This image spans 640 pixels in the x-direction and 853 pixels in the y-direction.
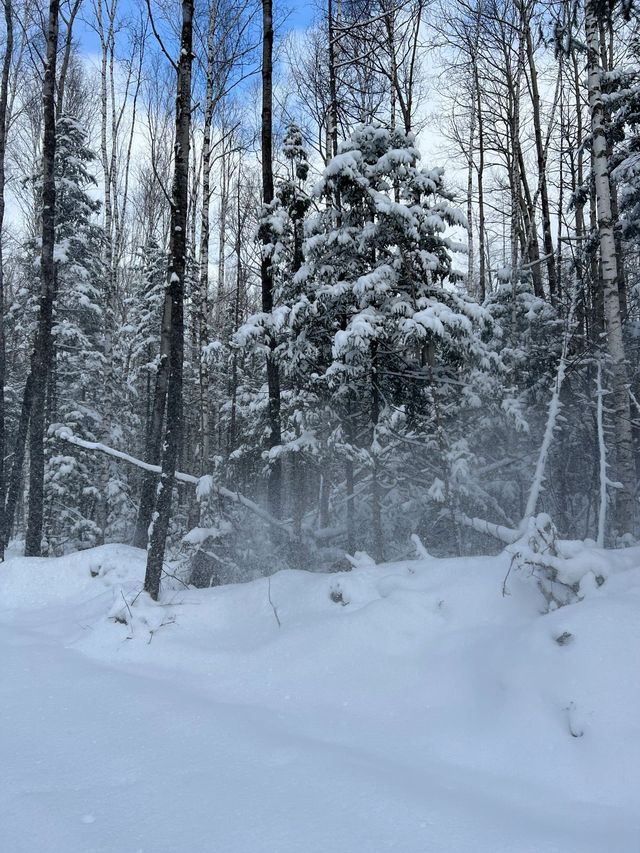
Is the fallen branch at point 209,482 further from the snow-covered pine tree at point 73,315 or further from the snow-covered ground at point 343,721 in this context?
the snow-covered pine tree at point 73,315

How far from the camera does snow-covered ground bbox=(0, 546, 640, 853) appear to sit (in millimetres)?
2695

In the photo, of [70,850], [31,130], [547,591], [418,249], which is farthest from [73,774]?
[31,130]

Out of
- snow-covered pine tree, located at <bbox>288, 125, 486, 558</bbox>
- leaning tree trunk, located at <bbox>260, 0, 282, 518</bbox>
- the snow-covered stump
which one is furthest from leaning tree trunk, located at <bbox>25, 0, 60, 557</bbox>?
the snow-covered stump

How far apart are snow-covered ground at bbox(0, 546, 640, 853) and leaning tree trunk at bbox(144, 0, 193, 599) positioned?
3.51 feet

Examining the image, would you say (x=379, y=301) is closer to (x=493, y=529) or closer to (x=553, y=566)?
(x=493, y=529)

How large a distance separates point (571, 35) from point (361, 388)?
262 inches

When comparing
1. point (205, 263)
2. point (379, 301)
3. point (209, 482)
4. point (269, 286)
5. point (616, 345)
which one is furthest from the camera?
point (205, 263)

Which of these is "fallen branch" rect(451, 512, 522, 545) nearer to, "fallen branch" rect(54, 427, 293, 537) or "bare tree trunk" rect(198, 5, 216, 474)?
"fallen branch" rect(54, 427, 293, 537)

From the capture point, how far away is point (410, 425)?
9391mm

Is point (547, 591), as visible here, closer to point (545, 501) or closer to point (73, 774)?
Result: point (73, 774)

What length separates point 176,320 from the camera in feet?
23.6

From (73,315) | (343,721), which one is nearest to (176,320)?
(343,721)

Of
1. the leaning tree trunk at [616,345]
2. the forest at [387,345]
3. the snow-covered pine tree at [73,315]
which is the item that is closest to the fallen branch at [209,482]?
the forest at [387,345]

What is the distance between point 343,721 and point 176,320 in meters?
5.29
